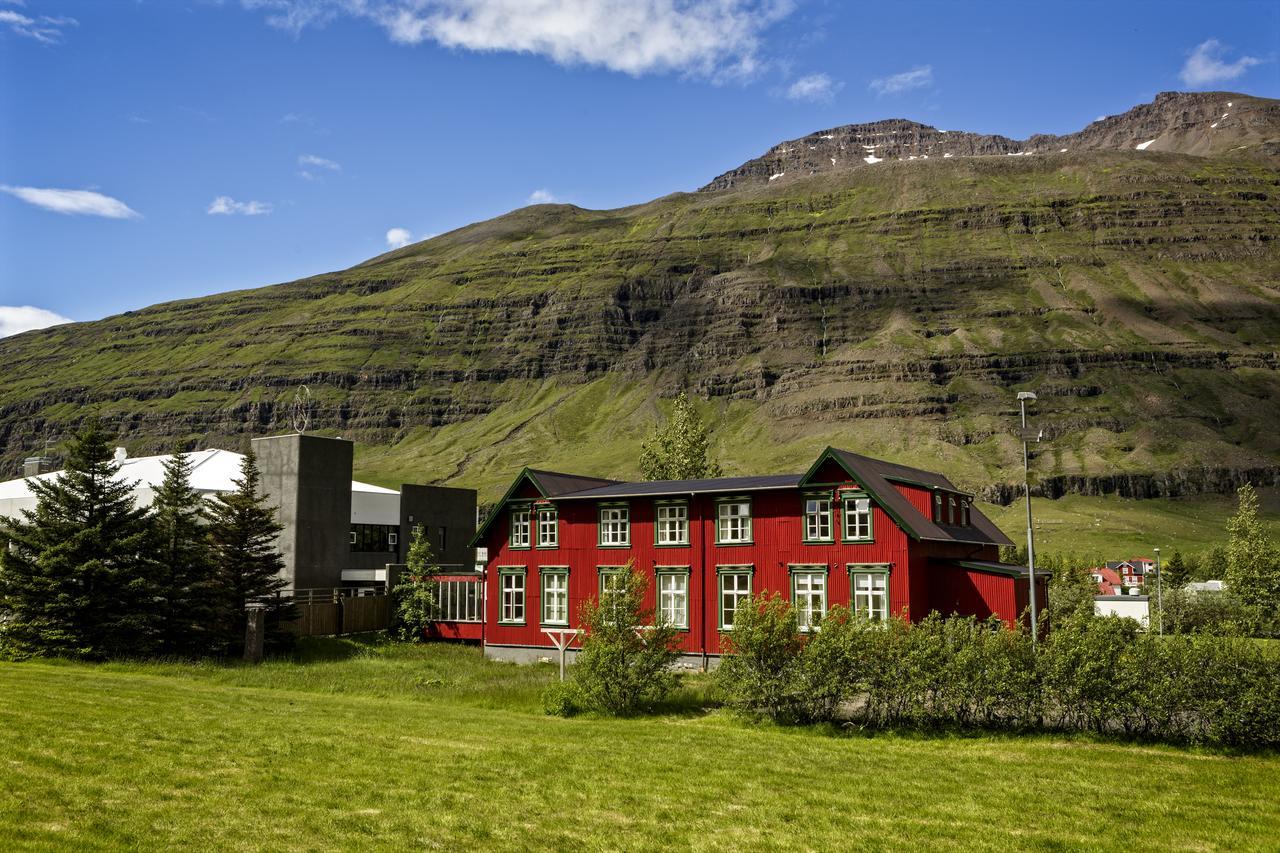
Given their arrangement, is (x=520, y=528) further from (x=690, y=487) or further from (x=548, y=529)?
(x=690, y=487)

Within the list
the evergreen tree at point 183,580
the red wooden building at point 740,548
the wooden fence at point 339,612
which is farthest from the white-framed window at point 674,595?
the evergreen tree at point 183,580

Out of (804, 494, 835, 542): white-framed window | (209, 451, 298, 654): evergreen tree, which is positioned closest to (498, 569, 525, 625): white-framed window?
(209, 451, 298, 654): evergreen tree

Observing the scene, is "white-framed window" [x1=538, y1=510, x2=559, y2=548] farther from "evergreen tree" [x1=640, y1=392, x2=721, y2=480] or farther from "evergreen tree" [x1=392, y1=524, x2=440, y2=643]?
"evergreen tree" [x1=640, y1=392, x2=721, y2=480]

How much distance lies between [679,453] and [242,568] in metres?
49.1

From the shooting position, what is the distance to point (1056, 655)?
977 inches

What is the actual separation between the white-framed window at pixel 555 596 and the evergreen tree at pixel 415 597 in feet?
29.0

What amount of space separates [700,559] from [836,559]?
647 cm

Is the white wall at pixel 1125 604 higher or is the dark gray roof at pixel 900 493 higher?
the dark gray roof at pixel 900 493

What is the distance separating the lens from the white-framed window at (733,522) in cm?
4216

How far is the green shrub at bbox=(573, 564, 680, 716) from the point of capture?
30078 millimetres

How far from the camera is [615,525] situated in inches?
1800


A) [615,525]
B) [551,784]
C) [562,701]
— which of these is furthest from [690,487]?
[551,784]

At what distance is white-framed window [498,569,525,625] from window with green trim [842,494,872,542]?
677 inches

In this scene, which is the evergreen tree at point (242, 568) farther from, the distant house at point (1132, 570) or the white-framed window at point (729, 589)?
the distant house at point (1132, 570)
